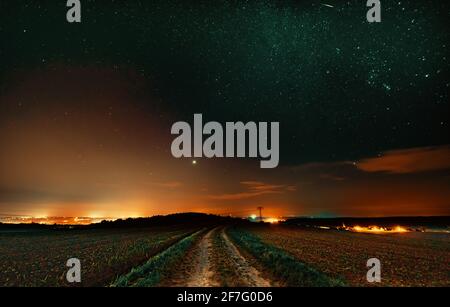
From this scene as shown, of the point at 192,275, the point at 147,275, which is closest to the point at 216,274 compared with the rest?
the point at 192,275

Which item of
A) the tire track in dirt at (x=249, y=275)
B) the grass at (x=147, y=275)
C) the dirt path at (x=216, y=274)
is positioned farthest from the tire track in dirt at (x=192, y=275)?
the tire track in dirt at (x=249, y=275)

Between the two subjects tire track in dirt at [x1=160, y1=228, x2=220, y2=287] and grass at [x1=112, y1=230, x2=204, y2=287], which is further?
grass at [x1=112, y1=230, x2=204, y2=287]

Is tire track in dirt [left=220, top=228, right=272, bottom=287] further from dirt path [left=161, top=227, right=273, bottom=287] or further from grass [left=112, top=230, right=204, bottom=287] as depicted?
grass [left=112, top=230, right=204, bottom=287]

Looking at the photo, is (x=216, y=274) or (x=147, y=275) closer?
(x=216, y=274)

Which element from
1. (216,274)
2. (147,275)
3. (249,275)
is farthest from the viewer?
(147,275)

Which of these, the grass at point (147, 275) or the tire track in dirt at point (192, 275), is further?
the grass at point (147, 275)

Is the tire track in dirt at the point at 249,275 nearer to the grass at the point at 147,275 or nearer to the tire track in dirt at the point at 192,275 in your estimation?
the tire track in dirt at the point at 192,275

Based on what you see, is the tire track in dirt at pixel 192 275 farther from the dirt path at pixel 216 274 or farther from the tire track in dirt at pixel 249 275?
the tire track in dirt at pixel 249 275

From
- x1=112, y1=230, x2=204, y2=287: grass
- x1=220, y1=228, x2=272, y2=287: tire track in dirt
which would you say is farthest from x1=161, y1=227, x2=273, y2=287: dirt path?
x1=112, y1=230, x2=204, y2=287: grass

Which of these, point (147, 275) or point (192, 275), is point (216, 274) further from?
point (147, 275)

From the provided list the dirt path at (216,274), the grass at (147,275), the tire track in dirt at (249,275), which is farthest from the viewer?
the grass at (147,275)

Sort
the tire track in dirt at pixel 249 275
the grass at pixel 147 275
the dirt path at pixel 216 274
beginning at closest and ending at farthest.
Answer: the tire track in dirt at pixel 249 275 → the dirt path at pixel 216 274 → the grass at pixel 147 275
